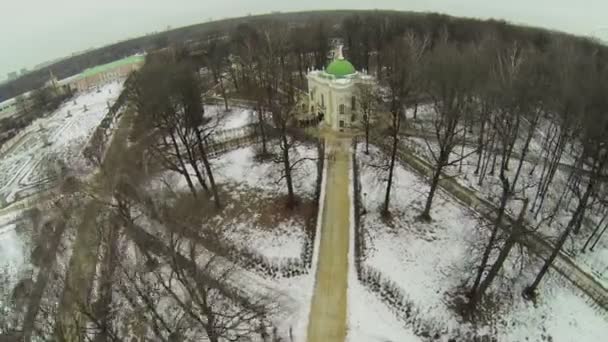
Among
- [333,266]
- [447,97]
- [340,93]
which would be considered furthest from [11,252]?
[447,97]

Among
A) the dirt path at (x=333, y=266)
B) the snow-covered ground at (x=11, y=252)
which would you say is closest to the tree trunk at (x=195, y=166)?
the dirt path at (x=333, y=266)

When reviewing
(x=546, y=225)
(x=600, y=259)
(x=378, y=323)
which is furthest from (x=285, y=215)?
(x=600, y=259)

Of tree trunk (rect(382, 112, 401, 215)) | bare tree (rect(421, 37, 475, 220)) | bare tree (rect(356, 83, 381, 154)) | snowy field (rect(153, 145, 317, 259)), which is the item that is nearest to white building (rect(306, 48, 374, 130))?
bare tree (rect(356, 83, 381, 154))

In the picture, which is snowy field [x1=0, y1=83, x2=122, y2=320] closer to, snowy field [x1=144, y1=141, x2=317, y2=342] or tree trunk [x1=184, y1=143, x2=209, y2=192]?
snowy field [x1=144, y1=141, x2=317, y2=342]

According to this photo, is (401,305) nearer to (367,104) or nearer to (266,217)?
(266,217)

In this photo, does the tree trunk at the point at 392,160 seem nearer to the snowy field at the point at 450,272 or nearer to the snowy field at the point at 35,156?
the snowy field at the point at 450,272
